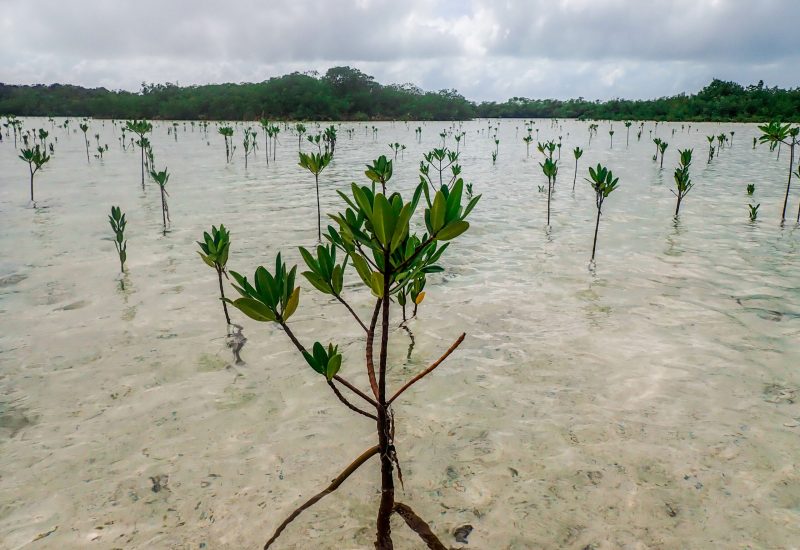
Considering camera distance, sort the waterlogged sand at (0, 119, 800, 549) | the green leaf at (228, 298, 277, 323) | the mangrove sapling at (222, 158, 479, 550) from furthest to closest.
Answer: the waterlogged sand at (0, 119, 800, 549) < the green leaf at (228, 298, 277, 323) < the mangrove sapling at (222, 158, 479, 550)

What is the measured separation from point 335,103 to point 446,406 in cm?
6422

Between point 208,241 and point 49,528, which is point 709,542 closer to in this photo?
point 49,528

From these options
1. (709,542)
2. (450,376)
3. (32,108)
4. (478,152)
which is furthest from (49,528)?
(32,108)

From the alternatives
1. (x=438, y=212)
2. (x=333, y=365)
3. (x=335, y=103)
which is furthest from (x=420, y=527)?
(x=335, y=103)

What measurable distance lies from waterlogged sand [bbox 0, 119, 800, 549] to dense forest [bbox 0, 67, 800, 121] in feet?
174

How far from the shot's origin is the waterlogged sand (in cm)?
206

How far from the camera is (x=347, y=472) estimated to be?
1.84 meters

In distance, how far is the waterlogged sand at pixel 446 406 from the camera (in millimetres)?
2064

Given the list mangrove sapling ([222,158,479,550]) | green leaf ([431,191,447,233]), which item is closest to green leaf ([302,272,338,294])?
mangrove sapling ([222,158,479,550])

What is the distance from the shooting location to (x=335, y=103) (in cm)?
6219

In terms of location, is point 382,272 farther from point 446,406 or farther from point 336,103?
point 336,103

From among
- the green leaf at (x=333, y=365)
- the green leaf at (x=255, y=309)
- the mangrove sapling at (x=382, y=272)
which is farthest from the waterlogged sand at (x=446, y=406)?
the green leaf at (x=255, y=309)

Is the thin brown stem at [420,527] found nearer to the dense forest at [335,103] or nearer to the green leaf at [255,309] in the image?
the green leaf at [255,309]

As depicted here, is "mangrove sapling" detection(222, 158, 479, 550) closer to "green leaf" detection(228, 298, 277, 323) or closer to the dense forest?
"green leaf" detection(228, 298, 277, 323)
